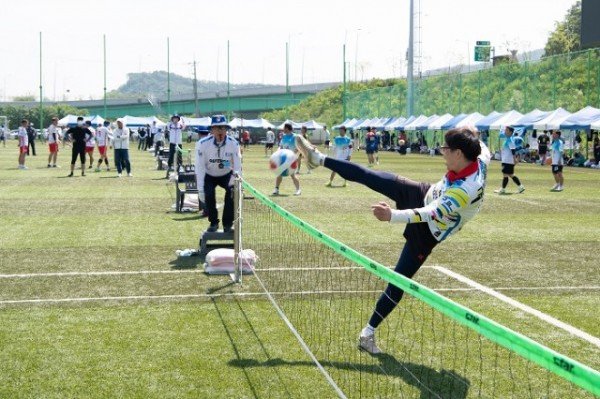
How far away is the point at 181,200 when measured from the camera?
18.9 meters

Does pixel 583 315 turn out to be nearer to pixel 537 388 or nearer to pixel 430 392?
pixel 537 388

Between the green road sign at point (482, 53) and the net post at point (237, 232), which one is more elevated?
the green road sign at point (482, 53)

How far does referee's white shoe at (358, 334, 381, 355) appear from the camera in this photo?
740cm

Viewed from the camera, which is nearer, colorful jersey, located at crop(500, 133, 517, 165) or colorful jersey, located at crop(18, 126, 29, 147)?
colorful jersey, located at crop(500, 133, 517, 165)

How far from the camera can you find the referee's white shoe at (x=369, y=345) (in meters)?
7.40

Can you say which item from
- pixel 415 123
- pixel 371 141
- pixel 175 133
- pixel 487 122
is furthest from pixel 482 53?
pixel 175 133

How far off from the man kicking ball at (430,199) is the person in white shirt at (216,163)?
507cm

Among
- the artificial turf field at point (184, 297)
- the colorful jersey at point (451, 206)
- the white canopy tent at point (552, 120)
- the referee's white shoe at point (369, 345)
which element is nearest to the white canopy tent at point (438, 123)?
the white canopy tent at point (552, 120)

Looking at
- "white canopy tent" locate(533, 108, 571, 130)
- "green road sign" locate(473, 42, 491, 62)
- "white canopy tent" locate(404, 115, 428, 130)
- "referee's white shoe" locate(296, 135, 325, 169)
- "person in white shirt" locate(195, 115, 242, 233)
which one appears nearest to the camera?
"referee's white shoe" locate(296, 135, 325, 169)

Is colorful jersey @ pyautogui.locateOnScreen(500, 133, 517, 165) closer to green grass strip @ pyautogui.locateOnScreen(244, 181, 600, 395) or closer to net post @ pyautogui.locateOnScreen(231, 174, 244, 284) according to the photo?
net post @ pyautogui.locateOnScreen(231, 174, 244, 284)

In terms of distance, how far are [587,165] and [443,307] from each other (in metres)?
43.3

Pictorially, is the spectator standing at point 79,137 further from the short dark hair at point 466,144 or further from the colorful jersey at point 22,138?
the short dark hair at point 466,144

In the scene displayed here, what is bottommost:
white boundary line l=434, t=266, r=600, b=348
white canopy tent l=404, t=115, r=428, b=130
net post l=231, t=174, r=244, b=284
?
white boundary line l=434, t=266, r=600, b=348

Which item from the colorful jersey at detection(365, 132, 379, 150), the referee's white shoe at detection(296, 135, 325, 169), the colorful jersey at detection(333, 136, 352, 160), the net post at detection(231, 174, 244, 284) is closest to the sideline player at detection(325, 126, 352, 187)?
the colorful jersey at detection(333, 136, 352, 160)
